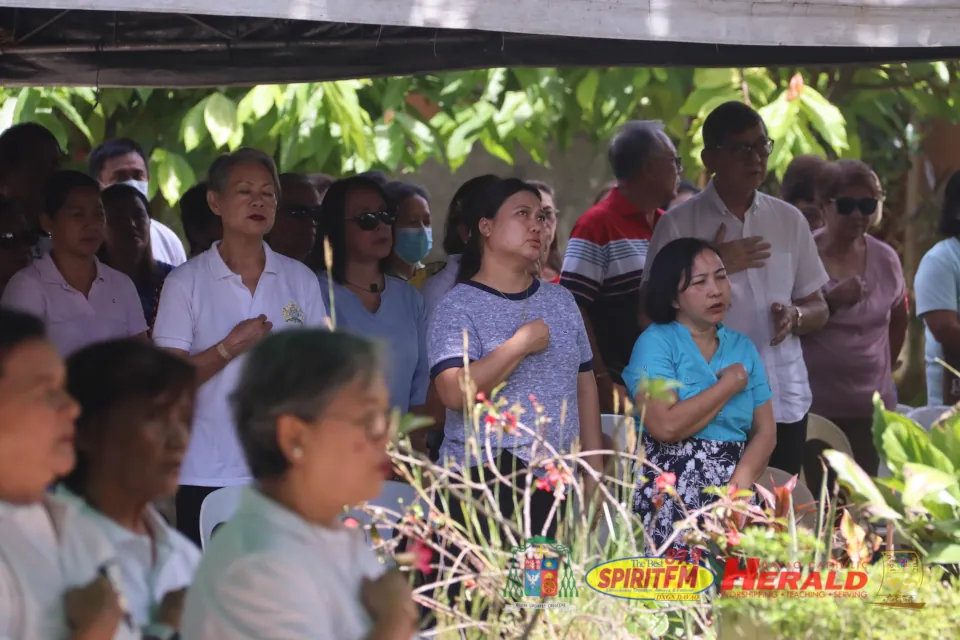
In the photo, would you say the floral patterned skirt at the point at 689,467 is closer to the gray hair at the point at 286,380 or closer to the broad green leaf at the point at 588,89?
the gray hair at the point at 286,380

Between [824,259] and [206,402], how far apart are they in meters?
3.13

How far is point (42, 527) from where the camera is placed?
1965 millimetres

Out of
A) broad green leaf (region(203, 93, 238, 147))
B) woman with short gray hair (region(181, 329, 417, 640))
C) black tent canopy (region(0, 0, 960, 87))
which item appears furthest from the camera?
broad green leaf (region(203, 93, 238, 147))

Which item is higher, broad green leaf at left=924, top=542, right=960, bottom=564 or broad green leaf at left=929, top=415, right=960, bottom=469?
broad green leaf at left=929, top=415, right=960, bottom=469

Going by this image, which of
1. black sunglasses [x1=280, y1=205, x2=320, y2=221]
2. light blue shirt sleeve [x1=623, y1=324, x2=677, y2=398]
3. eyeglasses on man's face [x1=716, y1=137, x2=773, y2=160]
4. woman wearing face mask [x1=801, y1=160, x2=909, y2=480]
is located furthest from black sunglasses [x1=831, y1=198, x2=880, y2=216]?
black sunglasses [x1=280, y1=205, x2=320, y2=221]

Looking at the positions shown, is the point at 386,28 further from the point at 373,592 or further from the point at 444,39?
the point at 373,592

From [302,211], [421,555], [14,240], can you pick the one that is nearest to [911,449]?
[421,555]

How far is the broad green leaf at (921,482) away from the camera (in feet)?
9.97

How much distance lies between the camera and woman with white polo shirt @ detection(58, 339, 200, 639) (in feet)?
6.77

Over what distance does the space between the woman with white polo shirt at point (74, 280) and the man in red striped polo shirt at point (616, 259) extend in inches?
69.9

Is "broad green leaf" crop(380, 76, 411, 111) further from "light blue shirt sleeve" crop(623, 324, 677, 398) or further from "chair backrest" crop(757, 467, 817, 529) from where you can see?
"chair backrest" crop(757, 467, 817, 529)

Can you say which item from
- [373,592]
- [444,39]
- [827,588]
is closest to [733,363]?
[827,588]

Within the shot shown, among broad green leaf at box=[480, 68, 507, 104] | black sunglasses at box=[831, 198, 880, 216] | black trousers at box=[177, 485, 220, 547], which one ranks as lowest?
black trousers at box=[177, 485, 220, 547]

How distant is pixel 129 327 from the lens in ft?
14.6
